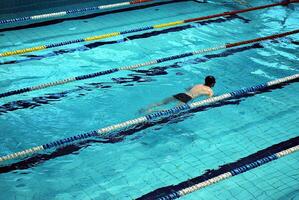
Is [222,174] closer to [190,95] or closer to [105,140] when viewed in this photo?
[105,140]

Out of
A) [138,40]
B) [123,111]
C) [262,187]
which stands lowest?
[262,187]

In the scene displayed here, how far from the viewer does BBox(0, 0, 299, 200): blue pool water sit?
4074mm

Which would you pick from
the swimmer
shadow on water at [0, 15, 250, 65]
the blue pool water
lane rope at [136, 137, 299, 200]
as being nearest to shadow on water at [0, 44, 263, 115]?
the blue pool water

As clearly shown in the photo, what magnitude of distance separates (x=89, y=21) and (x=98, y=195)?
203 inches

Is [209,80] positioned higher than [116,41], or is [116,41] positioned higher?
[116,41]

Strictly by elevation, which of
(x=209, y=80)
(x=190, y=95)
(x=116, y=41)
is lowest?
(x=190, y=95)

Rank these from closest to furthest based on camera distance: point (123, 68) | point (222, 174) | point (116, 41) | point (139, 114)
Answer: point (222, 174) < point (139, 114) < point (123, 68) < point (116, 41)

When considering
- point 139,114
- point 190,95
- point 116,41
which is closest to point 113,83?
point 139,114

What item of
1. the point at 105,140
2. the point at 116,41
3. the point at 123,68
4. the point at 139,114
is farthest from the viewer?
the point at 116,41

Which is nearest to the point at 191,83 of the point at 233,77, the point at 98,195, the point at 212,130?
the point at 233,77

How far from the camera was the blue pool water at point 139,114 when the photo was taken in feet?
13.4

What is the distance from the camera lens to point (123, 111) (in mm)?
5344

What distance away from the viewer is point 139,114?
5238 millimetres

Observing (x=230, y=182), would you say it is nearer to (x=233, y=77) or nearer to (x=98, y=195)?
(x=98, y=195)
